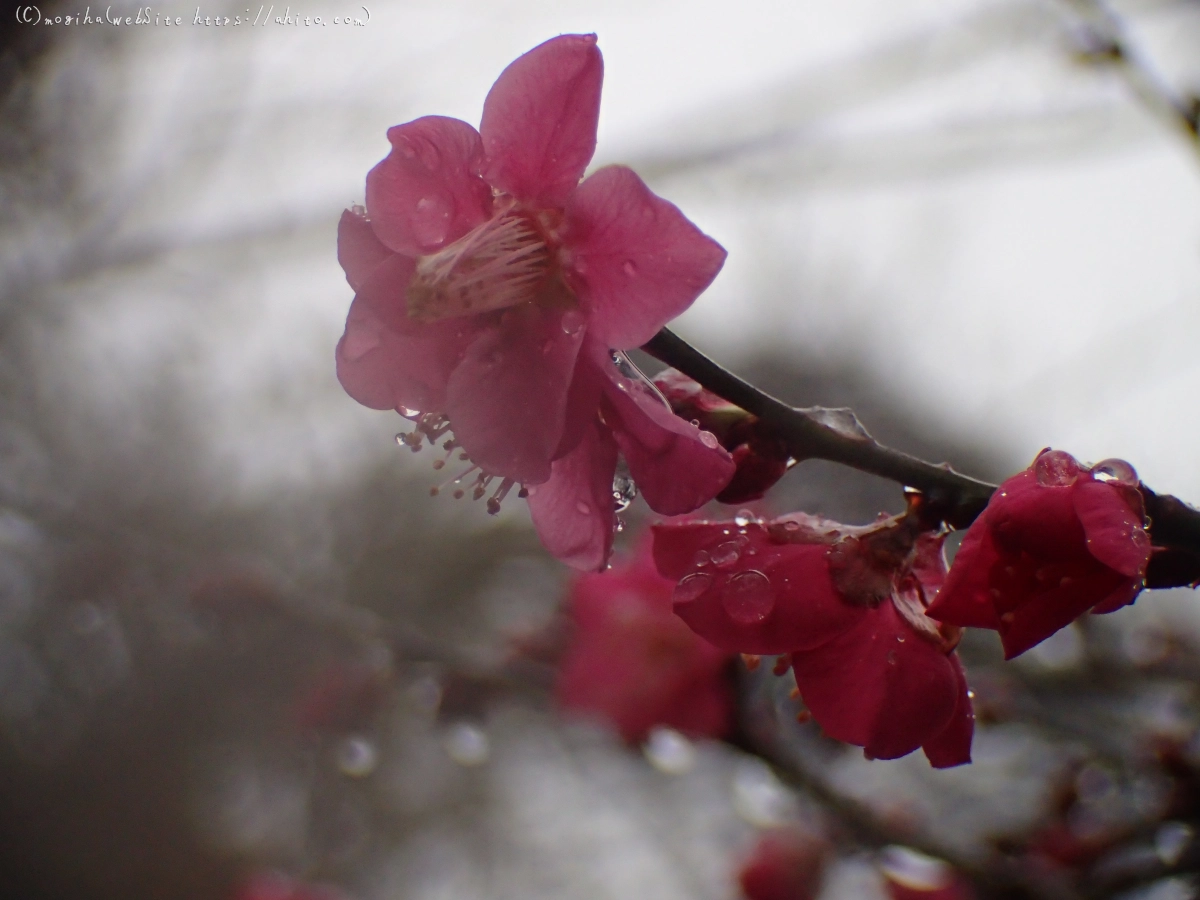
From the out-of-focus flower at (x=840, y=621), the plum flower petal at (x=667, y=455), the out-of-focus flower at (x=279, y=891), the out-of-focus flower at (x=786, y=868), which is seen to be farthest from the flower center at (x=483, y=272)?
the out-of-focus flower at (x=279, y=891)

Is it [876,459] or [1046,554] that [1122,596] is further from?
[876,459]

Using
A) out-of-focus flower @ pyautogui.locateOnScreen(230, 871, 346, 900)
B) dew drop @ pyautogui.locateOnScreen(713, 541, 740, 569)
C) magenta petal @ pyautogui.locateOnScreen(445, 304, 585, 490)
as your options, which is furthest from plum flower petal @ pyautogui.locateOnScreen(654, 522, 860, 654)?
out-of-focus flower @ pyautogui.locateOnScreen(230, 871, 346, 900)

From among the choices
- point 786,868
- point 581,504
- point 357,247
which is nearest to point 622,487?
point 581,504

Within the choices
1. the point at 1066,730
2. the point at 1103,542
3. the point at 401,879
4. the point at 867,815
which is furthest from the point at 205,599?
the point at 401,879

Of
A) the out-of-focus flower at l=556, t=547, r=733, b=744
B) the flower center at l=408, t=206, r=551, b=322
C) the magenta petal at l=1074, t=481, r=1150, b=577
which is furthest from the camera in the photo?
Result: the out-of-focus flower at l=556, t=547, r=733, b=744

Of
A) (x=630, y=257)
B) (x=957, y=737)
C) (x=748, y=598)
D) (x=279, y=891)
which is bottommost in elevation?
(x=279, y=891)

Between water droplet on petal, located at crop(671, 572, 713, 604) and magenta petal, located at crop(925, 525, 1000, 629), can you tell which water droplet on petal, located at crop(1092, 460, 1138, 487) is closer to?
magenta petal, located at crop(925, 525, 1000, 629)

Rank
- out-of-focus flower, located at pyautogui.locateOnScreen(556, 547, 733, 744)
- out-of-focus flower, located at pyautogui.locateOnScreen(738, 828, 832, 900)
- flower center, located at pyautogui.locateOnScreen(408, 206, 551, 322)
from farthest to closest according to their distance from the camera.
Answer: out-of-focus flower, located at pyautogui.locateOnScreen(738, 828, 832, 900), out-of-focus flower, located at pyautogui.locateOnScreen(556, 547, 733, 744), flower center, located at pyautogui.locateOnScreen(408, 206, 551, 322)
